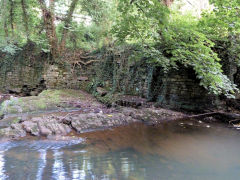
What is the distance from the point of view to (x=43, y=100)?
7492 millimetres

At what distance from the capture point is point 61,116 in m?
5.73

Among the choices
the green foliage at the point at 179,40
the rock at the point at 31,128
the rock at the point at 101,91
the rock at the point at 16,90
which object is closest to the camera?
the rock at the point at 31,128

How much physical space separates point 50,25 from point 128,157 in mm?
9109

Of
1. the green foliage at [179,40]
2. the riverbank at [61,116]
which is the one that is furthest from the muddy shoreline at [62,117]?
the green foliage at [179,40]

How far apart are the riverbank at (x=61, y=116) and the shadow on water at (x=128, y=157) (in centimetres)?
49

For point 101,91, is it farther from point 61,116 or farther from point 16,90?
point 16,90

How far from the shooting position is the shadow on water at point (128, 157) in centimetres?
279

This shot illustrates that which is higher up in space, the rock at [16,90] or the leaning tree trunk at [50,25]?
the leaning tree trunk at [50,25]

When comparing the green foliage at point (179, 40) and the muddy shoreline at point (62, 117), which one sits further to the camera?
the green foliage at point (179, 40)

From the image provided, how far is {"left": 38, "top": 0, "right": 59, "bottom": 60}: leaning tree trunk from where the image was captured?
374 inches

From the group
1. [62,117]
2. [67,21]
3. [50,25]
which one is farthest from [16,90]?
[62,117]

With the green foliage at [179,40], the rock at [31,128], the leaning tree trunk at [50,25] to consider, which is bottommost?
the rock at [31,128]

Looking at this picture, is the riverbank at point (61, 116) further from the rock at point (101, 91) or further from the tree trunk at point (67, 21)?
the tree trunk at point (67, 21)

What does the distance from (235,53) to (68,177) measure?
660 centimetres
